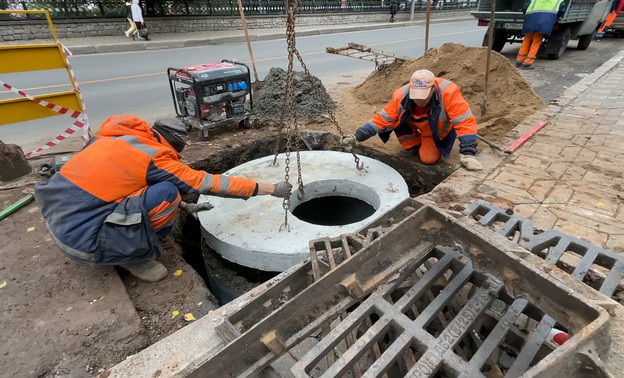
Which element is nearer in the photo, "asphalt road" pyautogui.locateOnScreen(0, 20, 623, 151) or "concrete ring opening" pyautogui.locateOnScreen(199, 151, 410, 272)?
"concrete ring opening" pyautogui.locateOnScreen(199, 151, 410, 272)

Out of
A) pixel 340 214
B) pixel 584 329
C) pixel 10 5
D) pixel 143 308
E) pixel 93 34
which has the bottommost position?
pixel 340 214

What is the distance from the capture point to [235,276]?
10.4 ft

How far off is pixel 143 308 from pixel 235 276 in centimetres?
85

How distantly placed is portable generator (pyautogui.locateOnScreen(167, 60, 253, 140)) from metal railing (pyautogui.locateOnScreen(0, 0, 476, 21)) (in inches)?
461

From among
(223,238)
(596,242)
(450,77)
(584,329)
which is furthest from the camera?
(450,77)

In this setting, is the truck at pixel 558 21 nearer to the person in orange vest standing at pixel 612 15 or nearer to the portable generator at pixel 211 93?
the person in orange vest standing at pixel 612 15

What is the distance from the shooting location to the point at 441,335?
1505 mm

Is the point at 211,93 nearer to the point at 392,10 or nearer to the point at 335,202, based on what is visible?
the point at 335,202

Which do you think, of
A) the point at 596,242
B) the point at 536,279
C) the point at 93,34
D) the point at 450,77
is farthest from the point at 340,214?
the point at 93,34

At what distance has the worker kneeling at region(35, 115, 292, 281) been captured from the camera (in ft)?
7.75

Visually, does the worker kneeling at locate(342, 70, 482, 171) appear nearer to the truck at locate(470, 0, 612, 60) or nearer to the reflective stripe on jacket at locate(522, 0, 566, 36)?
the reflective stripe on jacket at locate(522, 0, 566, 36)

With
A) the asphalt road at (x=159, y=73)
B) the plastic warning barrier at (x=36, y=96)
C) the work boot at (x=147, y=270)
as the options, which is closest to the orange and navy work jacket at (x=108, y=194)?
the work boot at (x=147, y=270)

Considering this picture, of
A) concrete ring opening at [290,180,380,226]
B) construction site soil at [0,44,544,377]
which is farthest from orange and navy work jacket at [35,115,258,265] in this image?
concrete ring opening at [290,180,380,226]

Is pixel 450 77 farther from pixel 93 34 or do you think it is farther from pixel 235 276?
pixel 93 34
